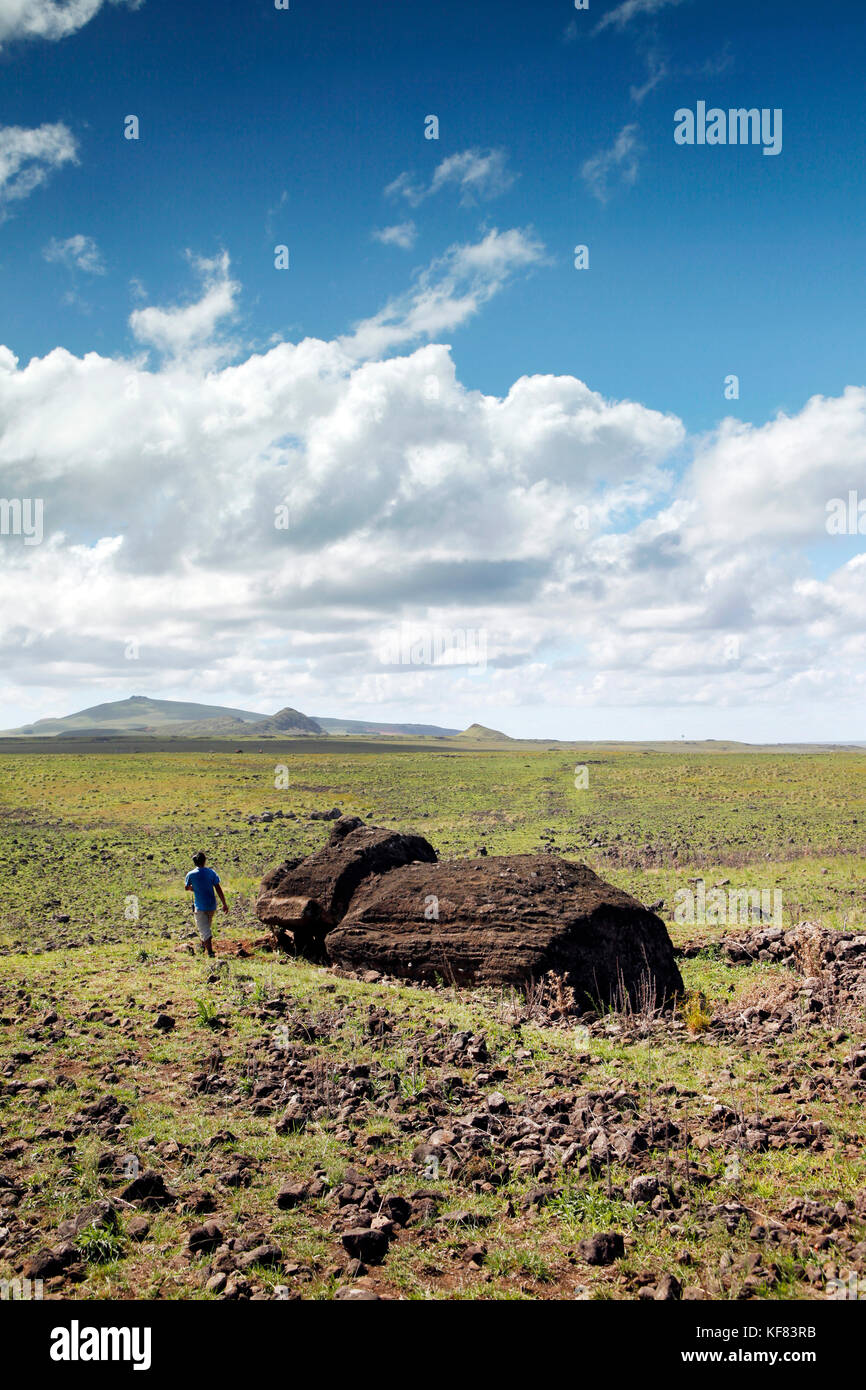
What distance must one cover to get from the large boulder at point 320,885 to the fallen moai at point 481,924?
0.08 feet

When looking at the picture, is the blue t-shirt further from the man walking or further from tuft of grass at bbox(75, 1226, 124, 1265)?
tuft of grass at bbox(75, 1226, 124, 1265)

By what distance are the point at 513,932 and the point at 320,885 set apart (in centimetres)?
494

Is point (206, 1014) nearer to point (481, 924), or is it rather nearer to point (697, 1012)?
point (481, 924)

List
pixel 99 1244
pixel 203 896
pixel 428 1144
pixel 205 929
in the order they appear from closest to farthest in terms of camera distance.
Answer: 1. pixel 99 1244
2. pixel 428 1144
3. pixel 203 896
4. pixel 205 929

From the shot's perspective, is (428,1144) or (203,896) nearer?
(428,1144)

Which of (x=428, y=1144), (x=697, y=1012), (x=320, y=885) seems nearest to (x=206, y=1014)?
(x=428, y=1144)

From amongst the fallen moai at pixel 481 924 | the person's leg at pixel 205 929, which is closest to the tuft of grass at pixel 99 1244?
the fallen moai at pixel 481 924

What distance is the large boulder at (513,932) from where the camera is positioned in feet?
42.6

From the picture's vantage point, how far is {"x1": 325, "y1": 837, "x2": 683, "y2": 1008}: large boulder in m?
13.0

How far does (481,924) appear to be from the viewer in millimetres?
13914

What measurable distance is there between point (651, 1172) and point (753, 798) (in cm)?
5905
